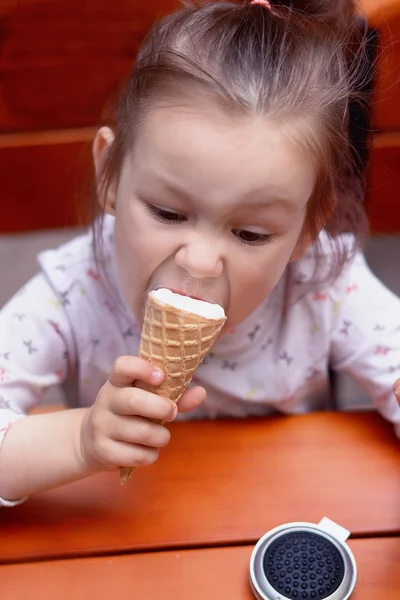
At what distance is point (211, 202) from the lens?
837 mm

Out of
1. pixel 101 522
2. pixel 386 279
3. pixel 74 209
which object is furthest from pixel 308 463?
pixel 386 279

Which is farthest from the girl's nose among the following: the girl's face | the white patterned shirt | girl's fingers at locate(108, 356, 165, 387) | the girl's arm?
the white patterned shirt

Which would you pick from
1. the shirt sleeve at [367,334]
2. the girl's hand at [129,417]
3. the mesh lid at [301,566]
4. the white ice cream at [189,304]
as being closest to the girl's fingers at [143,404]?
the girl's hand at [129,417]

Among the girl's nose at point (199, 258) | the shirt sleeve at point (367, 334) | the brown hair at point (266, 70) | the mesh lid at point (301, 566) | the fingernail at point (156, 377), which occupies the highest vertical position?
the brown hair at point (266, 70)

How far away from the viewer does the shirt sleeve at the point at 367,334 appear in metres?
1.19

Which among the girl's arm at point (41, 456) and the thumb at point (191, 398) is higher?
the thumb at point (191, 398)

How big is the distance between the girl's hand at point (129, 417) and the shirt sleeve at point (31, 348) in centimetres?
18

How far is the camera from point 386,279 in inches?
97.5

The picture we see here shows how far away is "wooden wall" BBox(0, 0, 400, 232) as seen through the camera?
1.23m

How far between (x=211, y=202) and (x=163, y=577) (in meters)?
0.47

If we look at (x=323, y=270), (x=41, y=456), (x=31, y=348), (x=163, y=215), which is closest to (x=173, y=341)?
(x=163, y=215)

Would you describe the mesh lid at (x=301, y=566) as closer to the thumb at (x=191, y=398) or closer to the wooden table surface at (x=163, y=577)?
the wooden table surface at (x=163, y=577)

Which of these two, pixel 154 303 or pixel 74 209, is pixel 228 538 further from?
pixel 74 209

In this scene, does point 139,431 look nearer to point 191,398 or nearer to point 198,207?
point 191,398
